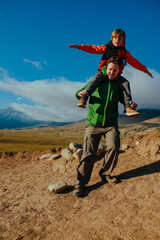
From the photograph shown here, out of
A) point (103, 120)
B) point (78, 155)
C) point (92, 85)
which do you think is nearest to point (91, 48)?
point (92, 85)

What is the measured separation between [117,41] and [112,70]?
1.17m

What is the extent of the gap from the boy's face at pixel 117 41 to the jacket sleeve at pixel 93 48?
0.38 metres

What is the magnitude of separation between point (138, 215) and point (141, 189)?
134 cm

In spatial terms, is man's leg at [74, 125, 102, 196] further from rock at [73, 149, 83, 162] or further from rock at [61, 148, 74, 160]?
rock at [61, 148, 74, 160]

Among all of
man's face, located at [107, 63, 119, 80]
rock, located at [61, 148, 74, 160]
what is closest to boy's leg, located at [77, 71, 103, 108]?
man's face, located at [107, 63, 119, 80]

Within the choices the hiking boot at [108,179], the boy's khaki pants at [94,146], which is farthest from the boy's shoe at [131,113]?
the hiking boot at [108,179]

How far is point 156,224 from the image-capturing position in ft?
11.5

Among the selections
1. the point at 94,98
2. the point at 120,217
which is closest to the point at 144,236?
the point at 120,217

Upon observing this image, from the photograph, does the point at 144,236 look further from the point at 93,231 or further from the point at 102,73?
the point at 102,73

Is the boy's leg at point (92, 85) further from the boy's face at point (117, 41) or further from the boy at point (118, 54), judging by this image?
the boy's face at point (117, 41)

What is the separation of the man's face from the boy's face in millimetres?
960

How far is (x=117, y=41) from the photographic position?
17.7 ft

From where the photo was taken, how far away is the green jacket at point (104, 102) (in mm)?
5336

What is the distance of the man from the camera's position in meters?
5.33
